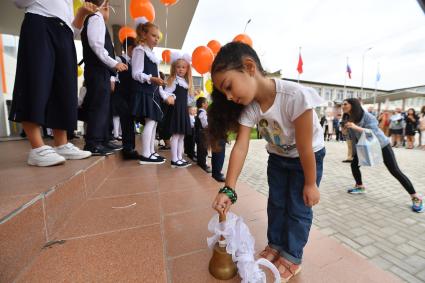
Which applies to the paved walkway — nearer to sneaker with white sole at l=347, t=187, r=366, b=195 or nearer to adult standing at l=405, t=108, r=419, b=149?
sneaker with white sole at l=347, t=187, r=366, b=195

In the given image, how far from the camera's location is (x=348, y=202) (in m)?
3.04

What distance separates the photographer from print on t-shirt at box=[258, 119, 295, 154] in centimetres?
110

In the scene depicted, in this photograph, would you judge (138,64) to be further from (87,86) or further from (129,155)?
(129,155)

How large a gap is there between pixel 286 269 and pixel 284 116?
735 mm

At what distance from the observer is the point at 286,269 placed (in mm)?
1058

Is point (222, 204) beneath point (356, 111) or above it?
beneath

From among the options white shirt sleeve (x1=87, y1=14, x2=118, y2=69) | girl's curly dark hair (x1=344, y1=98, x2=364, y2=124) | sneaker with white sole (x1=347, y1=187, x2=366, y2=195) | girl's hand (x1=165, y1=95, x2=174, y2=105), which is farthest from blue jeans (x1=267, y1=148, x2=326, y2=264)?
sneaker with white sole (x1=347, y1=187, x2=366, y2=195)

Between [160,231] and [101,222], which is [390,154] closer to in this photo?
[160,231]

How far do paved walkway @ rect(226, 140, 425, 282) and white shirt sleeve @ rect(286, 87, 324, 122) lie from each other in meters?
1.52

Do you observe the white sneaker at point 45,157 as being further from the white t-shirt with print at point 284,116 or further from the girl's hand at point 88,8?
the white t-shirt with print at point 284,116

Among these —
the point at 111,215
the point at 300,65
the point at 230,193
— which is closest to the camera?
the point at 230,193

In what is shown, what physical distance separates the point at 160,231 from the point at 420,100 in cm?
5267

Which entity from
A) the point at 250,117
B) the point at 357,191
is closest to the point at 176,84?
the point at 250,117

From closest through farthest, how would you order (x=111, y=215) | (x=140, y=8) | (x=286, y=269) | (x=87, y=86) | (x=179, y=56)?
(x=286, y=269), (x=111, y=215), (x=87, y=86), (x=179, y=56), (x=140, y=8)
